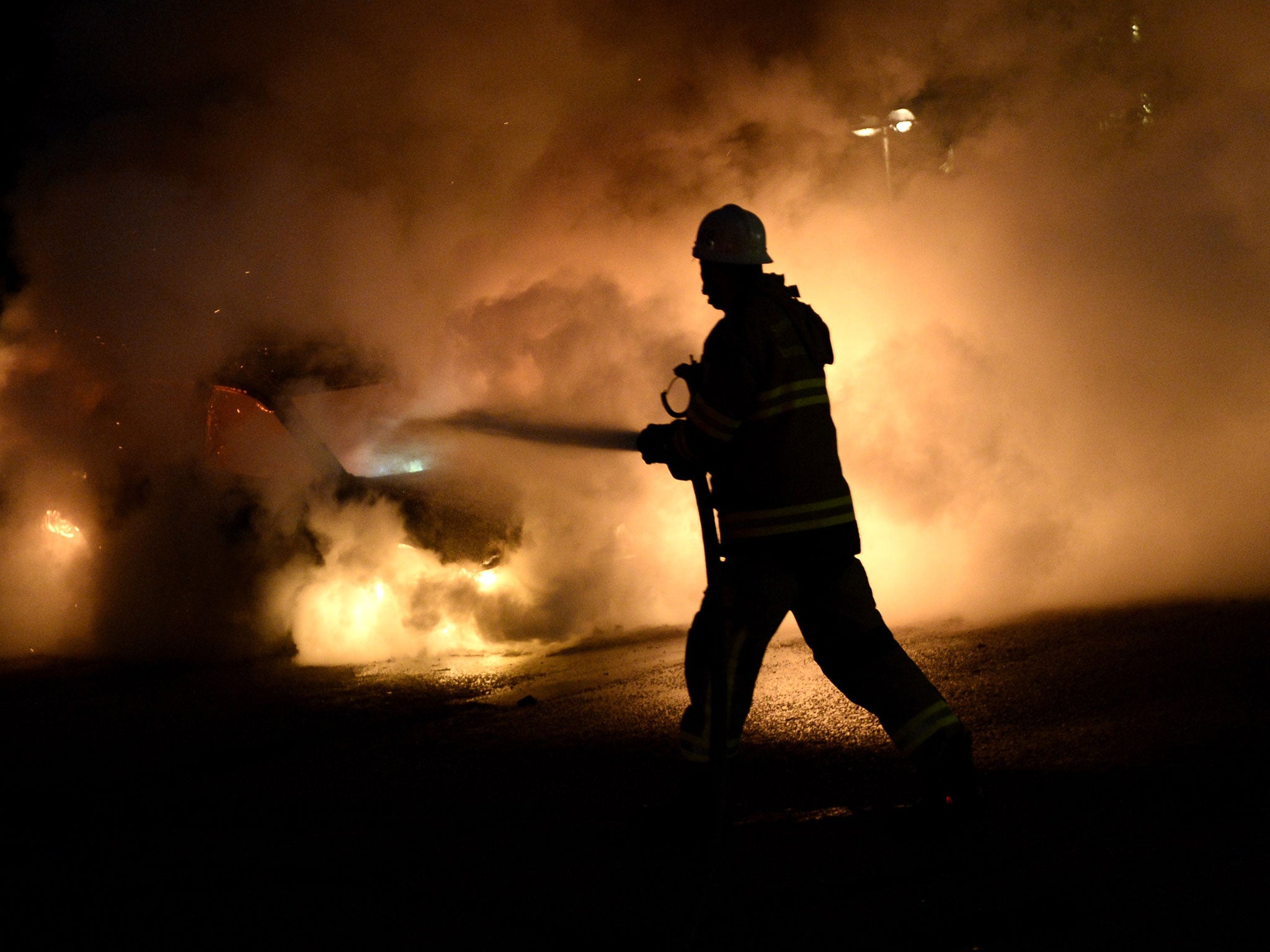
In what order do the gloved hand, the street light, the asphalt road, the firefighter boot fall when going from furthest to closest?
the street light, the gloved hand, the firefighter boot, the asphalt road

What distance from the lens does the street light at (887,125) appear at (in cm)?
734

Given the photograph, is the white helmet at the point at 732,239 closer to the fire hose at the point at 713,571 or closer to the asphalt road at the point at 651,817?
the fire hose at the point at 713,571

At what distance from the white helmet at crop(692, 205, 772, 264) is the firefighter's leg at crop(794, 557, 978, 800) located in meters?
0.82

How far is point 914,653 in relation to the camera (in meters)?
4.79

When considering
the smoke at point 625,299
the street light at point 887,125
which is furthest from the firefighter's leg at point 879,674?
the street light at point 887,125

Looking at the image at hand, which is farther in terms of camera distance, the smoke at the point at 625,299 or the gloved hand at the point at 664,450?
the smoke at the point at 625,299

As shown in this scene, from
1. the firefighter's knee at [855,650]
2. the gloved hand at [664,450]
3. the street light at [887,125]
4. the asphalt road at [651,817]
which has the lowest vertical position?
the asphalt road at [651,817]

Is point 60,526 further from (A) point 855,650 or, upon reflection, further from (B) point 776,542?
(A) point 855,650

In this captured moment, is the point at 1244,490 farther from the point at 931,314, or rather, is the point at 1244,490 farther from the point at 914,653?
the point at 914,653

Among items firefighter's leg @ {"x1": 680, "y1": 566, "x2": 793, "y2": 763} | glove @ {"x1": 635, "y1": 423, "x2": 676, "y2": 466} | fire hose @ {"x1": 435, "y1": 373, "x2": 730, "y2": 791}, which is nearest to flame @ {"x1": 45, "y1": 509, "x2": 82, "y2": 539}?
fire hose @ {"x1": 435, "y1": 373, "x2": 730, "y2": 791}

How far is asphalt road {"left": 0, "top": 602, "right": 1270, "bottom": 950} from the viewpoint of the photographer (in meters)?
2.21

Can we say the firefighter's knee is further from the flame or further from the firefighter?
the flame

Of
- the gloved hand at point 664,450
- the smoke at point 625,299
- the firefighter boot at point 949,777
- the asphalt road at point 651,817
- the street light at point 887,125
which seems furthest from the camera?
the street light at point 887,125

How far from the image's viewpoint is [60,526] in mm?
7461
